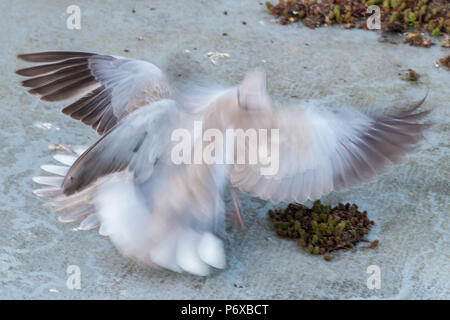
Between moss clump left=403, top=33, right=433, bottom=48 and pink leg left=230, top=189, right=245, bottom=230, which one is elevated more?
moss clump left=403, top=33, right=433, bottom=48

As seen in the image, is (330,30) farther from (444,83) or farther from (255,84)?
(255,84)

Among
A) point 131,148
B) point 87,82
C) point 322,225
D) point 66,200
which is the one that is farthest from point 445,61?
point 66,200

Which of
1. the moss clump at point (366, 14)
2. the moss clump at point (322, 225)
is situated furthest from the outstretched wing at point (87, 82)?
the moss clump at point (366, 14)

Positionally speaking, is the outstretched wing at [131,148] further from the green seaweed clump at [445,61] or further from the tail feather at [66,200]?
the green seaweed clump at [445,61]

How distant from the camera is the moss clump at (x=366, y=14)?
6316mm

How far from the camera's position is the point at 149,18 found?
21.4 feet

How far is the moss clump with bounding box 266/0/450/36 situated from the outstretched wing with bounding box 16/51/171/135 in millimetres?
2444

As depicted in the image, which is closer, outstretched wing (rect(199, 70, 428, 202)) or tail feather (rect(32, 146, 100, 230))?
outstretched wing (rect(199, 70, 428, 202))

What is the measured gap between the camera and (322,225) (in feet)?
13.5

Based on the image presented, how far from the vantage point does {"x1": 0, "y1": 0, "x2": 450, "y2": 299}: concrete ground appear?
150 inches

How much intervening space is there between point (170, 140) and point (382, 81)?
2522 millimetres

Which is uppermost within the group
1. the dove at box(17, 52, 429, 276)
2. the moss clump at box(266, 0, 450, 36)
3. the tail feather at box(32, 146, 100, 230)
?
the moss clump at box(266, 0, 450, 36)

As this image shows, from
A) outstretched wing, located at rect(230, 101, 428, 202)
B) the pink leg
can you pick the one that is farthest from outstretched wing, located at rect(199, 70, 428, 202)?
the pink leg

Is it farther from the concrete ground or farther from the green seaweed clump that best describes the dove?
the green seaweed clump
